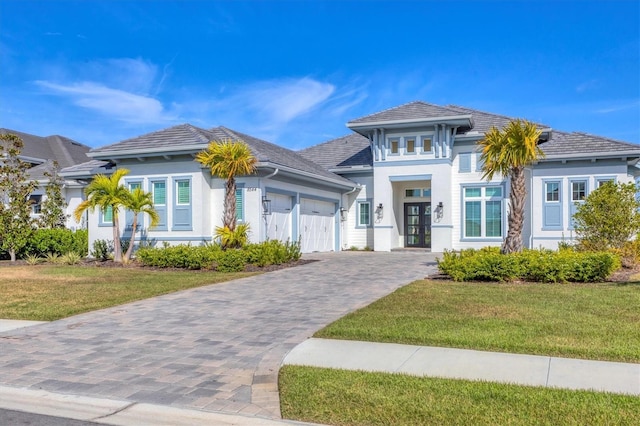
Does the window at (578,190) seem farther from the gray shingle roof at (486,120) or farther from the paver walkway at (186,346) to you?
A: the paver walkway at (186,346)

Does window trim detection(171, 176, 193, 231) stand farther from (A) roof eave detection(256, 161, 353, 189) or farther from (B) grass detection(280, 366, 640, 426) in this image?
(B) grass detection(280, 366, 640, 426)

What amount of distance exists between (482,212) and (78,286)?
58.4 ft

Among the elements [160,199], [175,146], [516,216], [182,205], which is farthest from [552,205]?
[160,199]

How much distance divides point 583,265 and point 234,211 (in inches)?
416

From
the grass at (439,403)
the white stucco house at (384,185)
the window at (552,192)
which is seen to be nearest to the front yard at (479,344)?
the grass at (439,403)

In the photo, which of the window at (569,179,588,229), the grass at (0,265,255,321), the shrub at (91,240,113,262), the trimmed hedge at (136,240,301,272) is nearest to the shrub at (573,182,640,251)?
the window at (569,179,588,229)

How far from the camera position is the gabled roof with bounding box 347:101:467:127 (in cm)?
2448

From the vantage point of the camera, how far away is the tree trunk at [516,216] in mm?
14602

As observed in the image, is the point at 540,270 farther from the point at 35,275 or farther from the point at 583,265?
the point at 35,275

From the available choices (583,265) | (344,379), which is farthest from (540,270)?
(344,379)

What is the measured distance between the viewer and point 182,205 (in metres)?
21.1

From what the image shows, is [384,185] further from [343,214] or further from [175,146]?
[175,146]

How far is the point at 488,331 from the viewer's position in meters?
7.75

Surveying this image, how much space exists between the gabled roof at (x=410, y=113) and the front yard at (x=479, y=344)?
13.3 m
